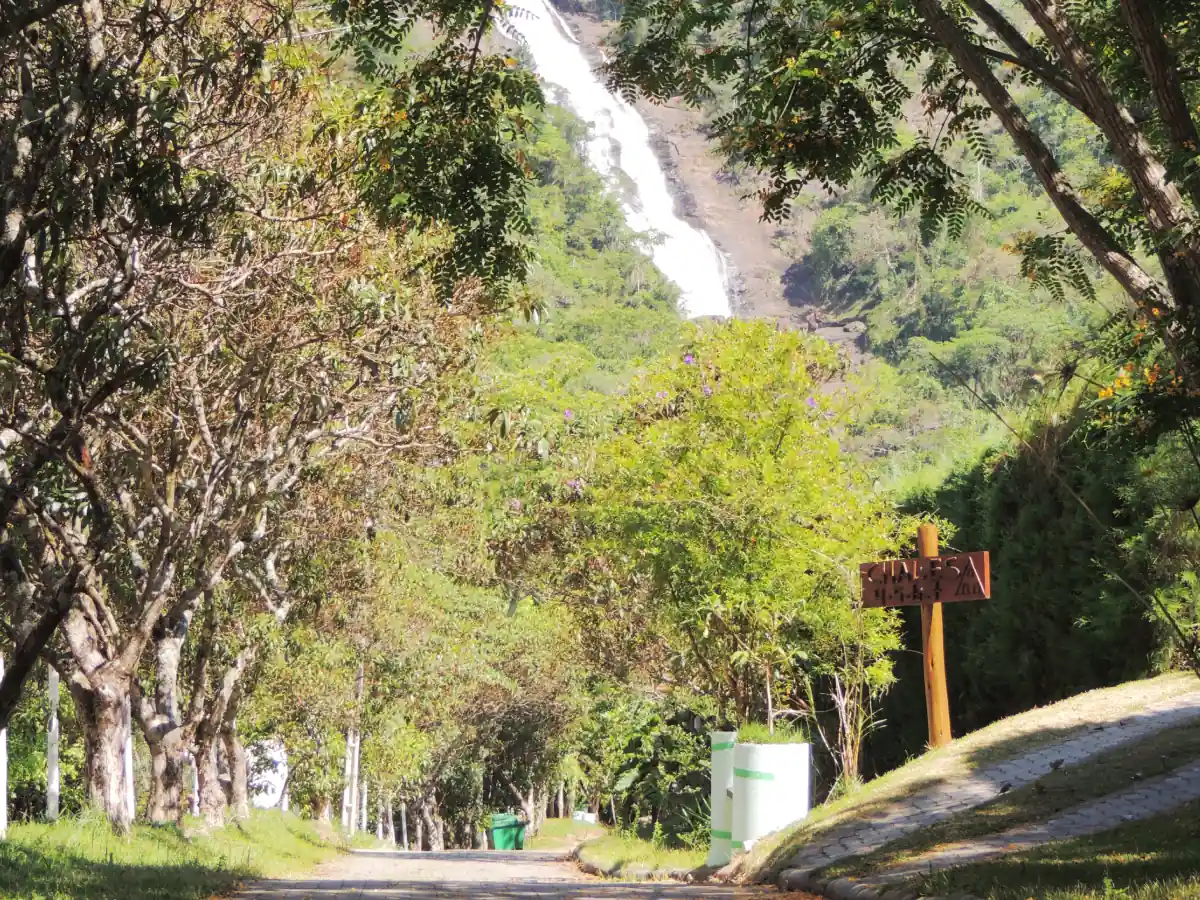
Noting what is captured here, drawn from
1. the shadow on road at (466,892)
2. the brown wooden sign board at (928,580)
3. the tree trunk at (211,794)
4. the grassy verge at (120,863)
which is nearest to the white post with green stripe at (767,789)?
the shadow on road at (466,892)

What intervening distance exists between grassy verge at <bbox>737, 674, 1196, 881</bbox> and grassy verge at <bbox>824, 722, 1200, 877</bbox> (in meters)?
1.16

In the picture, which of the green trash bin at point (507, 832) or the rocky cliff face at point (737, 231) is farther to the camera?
the rocky cliff face at point (737, 231)

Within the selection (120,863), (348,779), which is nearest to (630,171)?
(348,779)

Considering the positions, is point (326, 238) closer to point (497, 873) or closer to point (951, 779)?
point (951, 779)

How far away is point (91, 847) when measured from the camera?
1070 centimetres

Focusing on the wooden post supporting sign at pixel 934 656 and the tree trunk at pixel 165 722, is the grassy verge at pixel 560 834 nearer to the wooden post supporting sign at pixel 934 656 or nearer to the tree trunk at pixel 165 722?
the tree trunk at pixel 165 722

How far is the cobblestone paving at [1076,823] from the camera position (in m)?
8.09

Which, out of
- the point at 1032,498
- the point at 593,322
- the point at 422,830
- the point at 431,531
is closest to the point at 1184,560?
the point at 1032,498

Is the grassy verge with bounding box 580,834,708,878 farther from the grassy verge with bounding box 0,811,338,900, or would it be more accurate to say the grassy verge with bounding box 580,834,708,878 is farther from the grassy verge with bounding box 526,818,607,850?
the grassy verge with bounding box 526,818,607,850

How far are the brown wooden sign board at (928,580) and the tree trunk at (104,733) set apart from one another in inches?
282

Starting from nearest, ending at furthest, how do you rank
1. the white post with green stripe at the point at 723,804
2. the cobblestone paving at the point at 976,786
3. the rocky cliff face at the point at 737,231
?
the cobblestone paving at the point at 976,786 < the white post with green stripe at the point at 723,804 < the rocky cliff face at the point at 737,231

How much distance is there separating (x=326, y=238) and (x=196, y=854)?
5.95m

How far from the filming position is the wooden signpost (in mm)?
12062

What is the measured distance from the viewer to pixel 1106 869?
20.9 ft
